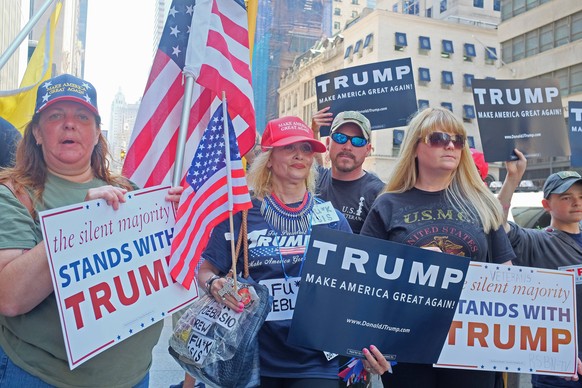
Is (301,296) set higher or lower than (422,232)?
lower

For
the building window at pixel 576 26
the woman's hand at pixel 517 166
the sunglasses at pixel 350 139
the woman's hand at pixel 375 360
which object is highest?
the building window at pixel 576 26

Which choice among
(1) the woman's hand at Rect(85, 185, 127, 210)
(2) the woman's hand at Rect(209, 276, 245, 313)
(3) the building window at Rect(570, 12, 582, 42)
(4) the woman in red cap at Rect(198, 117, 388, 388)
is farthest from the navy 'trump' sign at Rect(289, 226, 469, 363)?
(3) the building window at Rect(570, 12, 582, 42)

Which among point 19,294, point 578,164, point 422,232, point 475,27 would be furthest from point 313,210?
point 475,27

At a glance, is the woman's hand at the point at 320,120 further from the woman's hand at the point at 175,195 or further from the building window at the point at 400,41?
the building window at the point at 400,41

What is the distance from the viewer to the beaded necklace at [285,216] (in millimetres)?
3221

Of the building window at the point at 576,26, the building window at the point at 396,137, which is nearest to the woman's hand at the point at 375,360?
the building window at the point at 576,26

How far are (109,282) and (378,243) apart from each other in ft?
4.12

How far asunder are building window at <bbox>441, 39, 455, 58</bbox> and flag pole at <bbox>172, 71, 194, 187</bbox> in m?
51.8

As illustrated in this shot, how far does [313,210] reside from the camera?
3340mm

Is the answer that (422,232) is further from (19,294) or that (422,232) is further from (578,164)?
(578,164)

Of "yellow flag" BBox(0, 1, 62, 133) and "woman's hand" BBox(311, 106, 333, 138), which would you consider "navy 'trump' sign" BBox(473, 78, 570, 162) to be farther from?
"yellow flag" BBox(0, 1, 62, 133)

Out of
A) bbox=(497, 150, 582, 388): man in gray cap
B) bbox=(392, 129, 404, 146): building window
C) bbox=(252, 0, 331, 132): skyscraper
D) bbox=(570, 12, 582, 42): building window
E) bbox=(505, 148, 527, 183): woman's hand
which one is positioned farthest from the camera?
bbox=(252, 0, 331, 132): skyscraper

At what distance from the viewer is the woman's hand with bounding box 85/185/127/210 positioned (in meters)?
2.54

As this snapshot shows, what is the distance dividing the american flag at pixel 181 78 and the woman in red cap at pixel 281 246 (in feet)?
1.23
